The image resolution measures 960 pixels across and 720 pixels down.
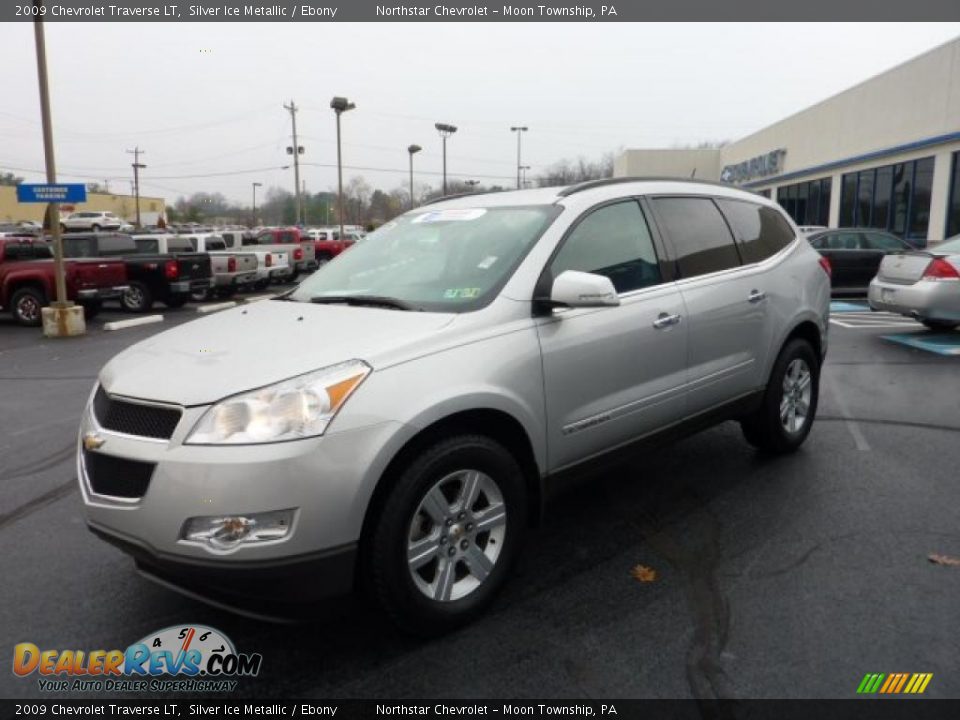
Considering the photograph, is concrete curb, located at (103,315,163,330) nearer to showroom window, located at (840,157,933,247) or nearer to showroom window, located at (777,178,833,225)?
showroom window, located at (840,157,933,247)

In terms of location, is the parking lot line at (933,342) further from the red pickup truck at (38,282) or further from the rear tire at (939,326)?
the red pickup truck at (38,282)

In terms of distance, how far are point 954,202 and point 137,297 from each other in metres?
20.9

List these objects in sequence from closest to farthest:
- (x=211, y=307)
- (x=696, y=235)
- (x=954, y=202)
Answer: (x=696, y=235) → (x=211, y=307) → (x=954, y=202)

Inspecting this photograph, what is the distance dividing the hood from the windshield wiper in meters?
0.07

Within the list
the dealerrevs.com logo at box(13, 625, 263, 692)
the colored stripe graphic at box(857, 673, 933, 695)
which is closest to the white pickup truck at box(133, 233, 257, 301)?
the dealerrevs.com logo at box(13, 625, 263, 692)

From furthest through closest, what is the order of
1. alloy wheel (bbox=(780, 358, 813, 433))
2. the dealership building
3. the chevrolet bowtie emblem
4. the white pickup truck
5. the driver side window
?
the dealership building, the white pickup truck, alloy wheel (bbox=(780, 358, 813, 433)), the driver side window, the chevrolet bowtie emblem

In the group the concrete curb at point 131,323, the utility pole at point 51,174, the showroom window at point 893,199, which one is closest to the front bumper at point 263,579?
the utility pole at point 51,174

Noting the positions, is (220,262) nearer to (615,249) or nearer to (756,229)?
(756,229)

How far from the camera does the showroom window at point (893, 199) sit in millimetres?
22094

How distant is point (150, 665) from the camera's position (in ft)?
9.66

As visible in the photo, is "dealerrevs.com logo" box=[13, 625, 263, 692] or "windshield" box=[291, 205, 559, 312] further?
"windshield" box=[291, 205, 559, 312]

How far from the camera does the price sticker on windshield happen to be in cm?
414

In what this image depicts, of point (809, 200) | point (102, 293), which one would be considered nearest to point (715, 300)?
point (102, 293)

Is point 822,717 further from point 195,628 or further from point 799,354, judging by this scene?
point 799,354
